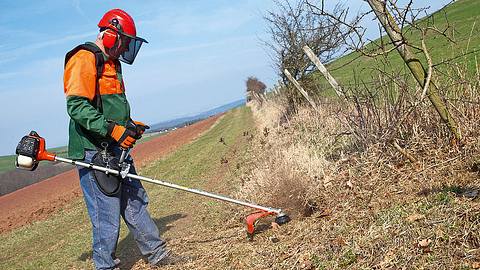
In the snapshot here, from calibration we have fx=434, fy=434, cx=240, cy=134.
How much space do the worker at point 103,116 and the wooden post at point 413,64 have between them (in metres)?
Answer: 2.66

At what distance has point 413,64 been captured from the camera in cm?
477

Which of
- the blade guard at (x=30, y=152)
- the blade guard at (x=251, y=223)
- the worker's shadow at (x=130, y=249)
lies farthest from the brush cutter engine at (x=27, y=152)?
the blade guard at (x=251, y=223)

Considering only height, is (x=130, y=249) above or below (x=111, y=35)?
below

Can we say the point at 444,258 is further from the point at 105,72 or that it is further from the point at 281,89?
the point at 281,89

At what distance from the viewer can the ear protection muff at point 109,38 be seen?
4.62 m

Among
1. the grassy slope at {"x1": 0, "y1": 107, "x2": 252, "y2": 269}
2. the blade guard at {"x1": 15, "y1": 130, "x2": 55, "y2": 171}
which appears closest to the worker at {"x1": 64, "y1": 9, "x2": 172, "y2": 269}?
the blade guard at {"x1": 15, "y1": 130, "x2": 55, "y2": 171}

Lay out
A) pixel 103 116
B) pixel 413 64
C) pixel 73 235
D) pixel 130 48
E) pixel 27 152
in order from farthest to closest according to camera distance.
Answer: pixel 73 235 < pixel 130 48 < pixel 413 64 < pixel 27 152 < pixel 103 116

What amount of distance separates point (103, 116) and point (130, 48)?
92 cm

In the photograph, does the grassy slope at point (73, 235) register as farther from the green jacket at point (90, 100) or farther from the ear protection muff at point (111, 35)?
the ear protection muff at point (111, 35)

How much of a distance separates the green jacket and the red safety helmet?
138 millimetres

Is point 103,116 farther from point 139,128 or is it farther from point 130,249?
point 130,249

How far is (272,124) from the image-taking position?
15719 mm

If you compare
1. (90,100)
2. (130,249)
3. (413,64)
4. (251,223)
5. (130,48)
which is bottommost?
(130,249)

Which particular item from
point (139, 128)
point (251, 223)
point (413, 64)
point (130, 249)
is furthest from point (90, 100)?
point (413, 64)
